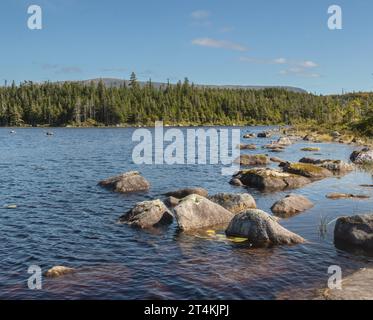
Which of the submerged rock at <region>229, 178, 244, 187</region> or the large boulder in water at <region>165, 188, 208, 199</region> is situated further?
the submerged rock at <region>229, 178, 244, 187</region>

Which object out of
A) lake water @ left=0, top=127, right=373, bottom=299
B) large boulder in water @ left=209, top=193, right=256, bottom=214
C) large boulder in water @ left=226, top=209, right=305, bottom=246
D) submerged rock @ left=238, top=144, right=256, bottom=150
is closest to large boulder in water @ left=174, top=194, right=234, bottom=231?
lake water @ left=0, top=127, right=373, bottom=299

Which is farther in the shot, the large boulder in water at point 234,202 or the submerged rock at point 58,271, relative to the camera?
the large boulder in water at point 234,202

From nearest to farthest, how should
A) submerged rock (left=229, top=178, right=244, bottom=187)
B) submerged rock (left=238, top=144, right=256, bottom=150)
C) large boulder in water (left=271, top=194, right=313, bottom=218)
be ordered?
large boulder in water (left=271, top=194, right=313, bottom=218) → submerged rock (left=229, top=178, right=244, bottom=187) → submerged rock (left=238, top=144, right=256, bottom=150)

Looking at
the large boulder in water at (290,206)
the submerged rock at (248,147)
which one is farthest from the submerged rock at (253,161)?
the large boulder in water at (290,206)

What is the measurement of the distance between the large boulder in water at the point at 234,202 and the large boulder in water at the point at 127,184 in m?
9.37

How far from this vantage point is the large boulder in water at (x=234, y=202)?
91.0ft

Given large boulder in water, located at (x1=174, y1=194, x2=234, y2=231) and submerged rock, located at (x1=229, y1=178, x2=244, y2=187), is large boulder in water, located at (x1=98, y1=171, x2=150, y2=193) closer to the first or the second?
submerged rock, located at (x1=229, y1=178, x2=244, y2=187)

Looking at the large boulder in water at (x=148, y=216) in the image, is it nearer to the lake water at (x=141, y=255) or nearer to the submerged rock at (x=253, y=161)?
the lake water at (x=141, y=255)

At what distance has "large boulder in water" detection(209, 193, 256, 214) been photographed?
91.0 feet

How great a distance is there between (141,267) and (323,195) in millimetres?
19124

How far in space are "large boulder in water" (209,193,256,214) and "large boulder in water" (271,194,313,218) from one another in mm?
1611

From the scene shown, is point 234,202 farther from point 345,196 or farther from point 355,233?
point 345,196

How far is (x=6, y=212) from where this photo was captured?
28.2 metres
